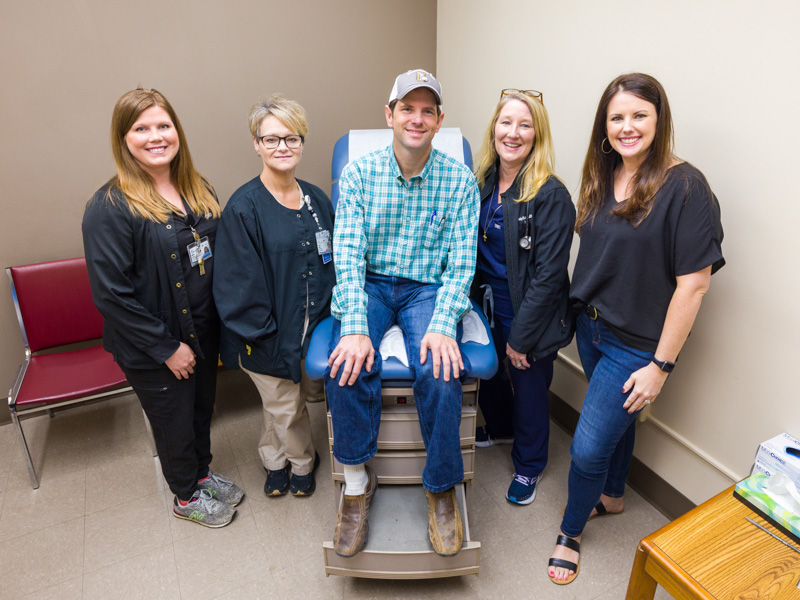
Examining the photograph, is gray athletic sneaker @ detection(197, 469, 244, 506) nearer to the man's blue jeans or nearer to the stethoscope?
the man's blue jeans

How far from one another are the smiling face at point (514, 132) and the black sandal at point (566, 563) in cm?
138

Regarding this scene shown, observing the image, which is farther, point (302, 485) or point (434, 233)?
point (302, 485)

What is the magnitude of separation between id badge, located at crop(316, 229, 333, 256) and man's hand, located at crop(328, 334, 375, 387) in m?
0.40

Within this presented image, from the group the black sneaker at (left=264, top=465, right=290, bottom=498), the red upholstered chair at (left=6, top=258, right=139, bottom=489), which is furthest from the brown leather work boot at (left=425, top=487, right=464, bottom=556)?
the red upholstered chair at (left=6, top=258, right=139, bottom=489)

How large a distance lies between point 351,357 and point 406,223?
0.54 meters

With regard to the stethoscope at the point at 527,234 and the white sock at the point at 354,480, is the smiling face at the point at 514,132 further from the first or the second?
the white sock at the point at 354,480

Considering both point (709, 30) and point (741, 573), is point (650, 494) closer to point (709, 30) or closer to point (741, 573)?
point (741, 573)

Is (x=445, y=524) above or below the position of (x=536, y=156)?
below

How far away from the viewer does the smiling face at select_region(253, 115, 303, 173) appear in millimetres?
1756

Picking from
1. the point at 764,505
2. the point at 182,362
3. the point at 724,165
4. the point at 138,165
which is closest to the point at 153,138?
the point at 138,165

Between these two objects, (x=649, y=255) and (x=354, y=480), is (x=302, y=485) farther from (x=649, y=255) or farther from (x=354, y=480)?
(x=649, y=255)

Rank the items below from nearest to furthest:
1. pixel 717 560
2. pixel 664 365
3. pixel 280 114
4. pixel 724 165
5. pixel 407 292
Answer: pixel 717 560 < pixel 664 365 < pixel 724 165 < pixel 280 114 < pixel 407 292

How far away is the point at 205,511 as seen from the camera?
206 cm

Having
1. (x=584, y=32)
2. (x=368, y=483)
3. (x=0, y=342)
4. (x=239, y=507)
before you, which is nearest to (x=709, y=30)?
(x=584, y=32)
